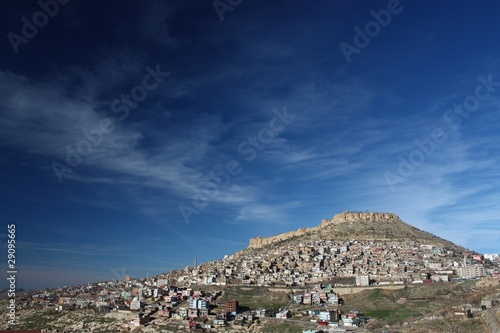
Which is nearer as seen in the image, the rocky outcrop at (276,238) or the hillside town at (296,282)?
the hillside town at (296,282)

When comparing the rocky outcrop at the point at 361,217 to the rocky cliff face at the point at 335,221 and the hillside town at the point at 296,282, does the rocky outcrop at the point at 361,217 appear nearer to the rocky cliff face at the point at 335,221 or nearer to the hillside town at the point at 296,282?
the rocky cliff face at the point at 335,221

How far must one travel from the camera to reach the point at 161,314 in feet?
214

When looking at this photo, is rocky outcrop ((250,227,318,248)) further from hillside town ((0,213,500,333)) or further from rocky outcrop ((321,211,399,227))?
hillside town ((0,213,500,333))

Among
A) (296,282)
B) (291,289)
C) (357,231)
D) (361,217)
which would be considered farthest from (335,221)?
(291,289)

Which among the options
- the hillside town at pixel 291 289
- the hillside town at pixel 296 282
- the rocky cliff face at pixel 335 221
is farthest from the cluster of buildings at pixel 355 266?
the rocky cliff face at pixel 335 221

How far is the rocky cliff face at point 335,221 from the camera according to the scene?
428 ft

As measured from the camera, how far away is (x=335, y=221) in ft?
443

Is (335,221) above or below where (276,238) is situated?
above

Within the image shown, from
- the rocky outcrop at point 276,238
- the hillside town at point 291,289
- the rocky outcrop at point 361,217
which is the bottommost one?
the hillside town at point 291,289

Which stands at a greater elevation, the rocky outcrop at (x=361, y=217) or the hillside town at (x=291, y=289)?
Result: the rocky outcrop at (x=361, y=217)

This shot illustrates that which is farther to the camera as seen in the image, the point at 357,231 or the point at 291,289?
the point at 357,231

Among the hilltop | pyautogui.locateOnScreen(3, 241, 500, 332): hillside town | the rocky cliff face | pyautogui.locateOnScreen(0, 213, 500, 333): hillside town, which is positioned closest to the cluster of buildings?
pyautogui.locateOnScreen(3, 241, 500, 332): hillside town

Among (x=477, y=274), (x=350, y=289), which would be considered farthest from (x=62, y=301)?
(x=477, y=274)

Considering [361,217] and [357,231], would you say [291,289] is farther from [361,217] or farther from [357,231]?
[361,217]
